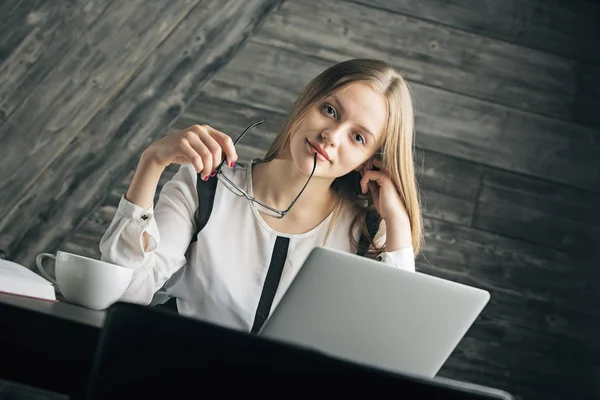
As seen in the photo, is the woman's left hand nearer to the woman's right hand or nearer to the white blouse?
the white blouse

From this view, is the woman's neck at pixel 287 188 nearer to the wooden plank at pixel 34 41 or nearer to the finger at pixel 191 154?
the finger at pixel 191 154

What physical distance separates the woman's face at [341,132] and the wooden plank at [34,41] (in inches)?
26.8

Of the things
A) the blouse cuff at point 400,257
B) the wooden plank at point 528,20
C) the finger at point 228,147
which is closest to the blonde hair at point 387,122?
the blouse cuff at point 400,257

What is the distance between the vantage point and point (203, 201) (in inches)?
62.3

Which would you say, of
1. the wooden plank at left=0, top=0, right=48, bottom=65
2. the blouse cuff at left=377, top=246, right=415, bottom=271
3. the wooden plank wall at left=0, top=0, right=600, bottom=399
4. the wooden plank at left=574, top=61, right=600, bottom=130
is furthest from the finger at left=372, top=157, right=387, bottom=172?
the wooden plank at left=574, top=61, right=600, bottom=130

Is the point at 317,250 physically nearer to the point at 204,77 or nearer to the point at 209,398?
the point at 209,398

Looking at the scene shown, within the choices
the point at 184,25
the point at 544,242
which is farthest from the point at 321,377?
the point at 544,242

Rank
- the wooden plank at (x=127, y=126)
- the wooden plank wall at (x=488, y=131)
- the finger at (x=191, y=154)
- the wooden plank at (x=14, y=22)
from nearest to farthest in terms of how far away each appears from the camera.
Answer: the finger at (x=191, y=154) → the wooden plank at (x=14, y=22) → the wooden plank at (x=127, y=126) → the wooden plank wall at (x=488, y=131)

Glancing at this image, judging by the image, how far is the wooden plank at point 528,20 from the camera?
2410 millimetres

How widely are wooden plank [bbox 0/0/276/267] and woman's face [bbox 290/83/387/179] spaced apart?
653mm

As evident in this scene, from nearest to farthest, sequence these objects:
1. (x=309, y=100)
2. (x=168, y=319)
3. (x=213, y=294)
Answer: (x=168, y=319)
(x=213, y=294)
(x=309, y=100)

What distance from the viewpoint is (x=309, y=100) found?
5.48ft

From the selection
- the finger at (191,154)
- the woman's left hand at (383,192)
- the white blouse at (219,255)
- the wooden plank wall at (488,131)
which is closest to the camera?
the finger at (191,154)

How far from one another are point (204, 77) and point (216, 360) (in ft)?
6.07
